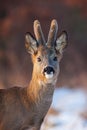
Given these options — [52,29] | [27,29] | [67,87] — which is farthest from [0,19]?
[52,29]

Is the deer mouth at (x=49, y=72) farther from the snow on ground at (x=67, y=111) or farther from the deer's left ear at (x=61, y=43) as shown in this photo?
the snow on ground at (x=67, y=111)

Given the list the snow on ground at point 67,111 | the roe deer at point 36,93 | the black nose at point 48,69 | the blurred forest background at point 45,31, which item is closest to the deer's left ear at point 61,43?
the roe deer at point 36,93

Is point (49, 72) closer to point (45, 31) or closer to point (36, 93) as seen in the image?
point (36, 93)

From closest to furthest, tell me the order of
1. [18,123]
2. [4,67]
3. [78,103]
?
[18,123] → [78,103] → [4,67]

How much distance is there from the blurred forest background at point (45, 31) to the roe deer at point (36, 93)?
932cm

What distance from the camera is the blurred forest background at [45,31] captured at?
2590cm

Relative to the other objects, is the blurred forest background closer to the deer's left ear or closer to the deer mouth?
the deer's left ear

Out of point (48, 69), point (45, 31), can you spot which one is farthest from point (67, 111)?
point (48, 69)

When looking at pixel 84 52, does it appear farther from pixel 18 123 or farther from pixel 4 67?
pixel 18 123

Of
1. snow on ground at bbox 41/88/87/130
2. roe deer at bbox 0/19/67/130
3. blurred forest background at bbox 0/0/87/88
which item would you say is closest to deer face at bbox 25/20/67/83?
roe deer at bbox 0/19/67/130

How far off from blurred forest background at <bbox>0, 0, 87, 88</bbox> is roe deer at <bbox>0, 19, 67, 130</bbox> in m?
9.32

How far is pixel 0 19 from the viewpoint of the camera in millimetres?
26797

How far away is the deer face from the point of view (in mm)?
15672

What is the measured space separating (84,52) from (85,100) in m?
2.20
